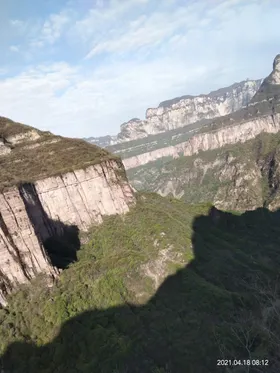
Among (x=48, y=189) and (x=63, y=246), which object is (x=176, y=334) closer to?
(x=63, y=246)

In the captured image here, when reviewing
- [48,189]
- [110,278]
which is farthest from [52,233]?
[110,278]

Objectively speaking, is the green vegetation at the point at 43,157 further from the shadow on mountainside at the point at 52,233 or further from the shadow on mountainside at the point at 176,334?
the shadow on mountainside at the point at 176,334

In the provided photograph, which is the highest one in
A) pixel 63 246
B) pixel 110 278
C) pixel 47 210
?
pixel 47 210

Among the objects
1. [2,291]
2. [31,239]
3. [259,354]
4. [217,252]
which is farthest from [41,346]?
[217,252]

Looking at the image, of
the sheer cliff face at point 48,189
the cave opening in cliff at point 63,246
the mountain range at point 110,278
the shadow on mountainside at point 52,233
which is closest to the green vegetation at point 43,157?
the sheer cliff face at point 48,189

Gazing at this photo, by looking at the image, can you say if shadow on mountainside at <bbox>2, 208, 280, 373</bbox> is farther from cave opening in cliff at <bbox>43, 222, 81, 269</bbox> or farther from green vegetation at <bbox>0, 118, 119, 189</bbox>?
green vegetation at <bbox>0, 118, 119, 189</bbox>

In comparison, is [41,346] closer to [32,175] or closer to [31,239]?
[31,239]

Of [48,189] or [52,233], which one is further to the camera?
[48,189]
